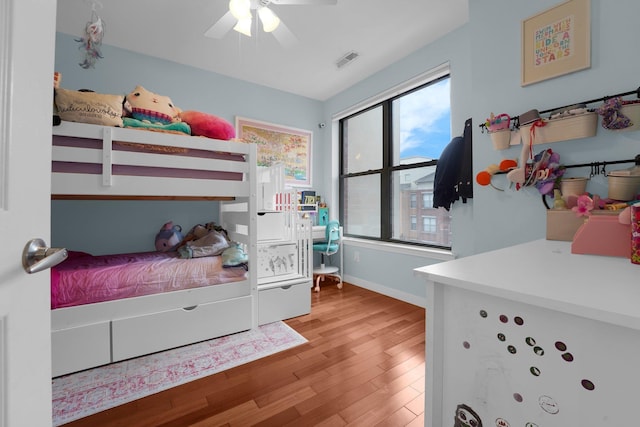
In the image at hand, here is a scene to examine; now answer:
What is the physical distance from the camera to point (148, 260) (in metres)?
2.13

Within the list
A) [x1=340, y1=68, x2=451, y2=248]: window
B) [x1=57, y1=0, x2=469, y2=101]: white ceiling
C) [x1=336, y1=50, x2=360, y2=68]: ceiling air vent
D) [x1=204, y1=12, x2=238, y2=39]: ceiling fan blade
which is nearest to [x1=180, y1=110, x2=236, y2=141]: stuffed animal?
[x1=204, y1=12, x2=238, y2=39]: ceiling fan blade

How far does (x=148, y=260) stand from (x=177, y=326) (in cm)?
62

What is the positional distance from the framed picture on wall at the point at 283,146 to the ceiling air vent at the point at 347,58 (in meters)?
1.03

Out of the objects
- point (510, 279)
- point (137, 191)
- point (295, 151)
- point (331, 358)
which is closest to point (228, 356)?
point (331, 358)

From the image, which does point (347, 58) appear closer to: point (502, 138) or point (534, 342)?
point (502, 138)

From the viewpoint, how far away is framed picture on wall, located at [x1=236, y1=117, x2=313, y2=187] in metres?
3.28

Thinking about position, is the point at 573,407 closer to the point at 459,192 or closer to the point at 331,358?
the point at 331,358

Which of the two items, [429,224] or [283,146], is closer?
[429,224]

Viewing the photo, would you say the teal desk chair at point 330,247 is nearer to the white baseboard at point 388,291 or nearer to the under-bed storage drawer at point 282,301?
the white baseboard at point 388,291

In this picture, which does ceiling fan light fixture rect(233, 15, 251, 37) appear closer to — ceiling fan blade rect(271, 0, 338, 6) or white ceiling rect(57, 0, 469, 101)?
ceiling fan blade rect(271, 0, 338, 6)

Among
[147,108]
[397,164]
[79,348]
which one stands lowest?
[79,348]

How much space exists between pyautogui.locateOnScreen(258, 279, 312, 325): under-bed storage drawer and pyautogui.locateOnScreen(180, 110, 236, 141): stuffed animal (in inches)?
49.5

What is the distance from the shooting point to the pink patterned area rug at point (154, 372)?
137 centimetres

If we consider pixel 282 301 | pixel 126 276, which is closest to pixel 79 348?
pixel 126 276
